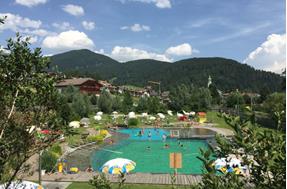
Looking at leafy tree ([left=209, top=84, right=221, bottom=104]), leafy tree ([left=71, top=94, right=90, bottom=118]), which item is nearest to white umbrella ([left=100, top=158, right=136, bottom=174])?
leafy tree ([left=71, top=94, right=90, bottom=118])

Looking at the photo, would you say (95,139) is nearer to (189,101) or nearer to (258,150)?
(258,150)

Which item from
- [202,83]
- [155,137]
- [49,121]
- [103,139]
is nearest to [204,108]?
[155,137]

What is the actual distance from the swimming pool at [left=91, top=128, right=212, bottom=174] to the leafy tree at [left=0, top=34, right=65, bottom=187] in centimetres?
2065

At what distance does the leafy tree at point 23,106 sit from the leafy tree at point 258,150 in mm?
2980

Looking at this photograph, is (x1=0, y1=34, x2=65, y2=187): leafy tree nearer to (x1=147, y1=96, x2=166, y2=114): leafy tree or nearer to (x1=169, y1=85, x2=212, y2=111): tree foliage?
(x1=147, y1=96, x2=166, y2=114): leafy tree

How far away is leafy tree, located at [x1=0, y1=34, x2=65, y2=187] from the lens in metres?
4.85

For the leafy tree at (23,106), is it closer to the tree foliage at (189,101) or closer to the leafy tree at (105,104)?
the leafy tree at (105,104)

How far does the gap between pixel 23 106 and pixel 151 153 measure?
2833 centimetres

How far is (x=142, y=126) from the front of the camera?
5116cm

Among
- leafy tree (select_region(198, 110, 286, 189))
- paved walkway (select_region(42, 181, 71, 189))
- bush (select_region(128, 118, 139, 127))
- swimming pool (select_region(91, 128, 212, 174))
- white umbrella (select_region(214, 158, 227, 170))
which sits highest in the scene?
leafy tree (select_region(198, 110, 286, 189))

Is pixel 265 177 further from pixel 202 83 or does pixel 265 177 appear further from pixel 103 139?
pixel 202 83

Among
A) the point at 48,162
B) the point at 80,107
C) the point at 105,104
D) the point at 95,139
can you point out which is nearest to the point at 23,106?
the point at 48,162

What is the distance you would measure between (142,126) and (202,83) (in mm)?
116530

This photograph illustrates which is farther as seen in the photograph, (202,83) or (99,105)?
(202,83)
